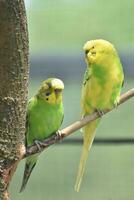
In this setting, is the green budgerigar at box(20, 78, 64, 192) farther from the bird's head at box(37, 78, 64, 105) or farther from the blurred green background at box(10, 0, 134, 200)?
the blurred green background at box(10, 0, 134, 200)

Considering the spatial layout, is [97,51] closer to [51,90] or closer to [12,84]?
[51,90]

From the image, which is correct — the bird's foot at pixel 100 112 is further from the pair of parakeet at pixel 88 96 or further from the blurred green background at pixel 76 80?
the blurred green background at pixel 76 80

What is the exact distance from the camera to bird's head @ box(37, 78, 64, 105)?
2.89ft

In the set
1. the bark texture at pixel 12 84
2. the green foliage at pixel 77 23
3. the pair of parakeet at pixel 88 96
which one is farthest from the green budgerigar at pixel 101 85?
the green foliage at pixel 77 23

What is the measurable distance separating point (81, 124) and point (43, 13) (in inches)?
25.8

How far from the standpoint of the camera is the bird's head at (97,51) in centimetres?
88

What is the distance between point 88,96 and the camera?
971mm

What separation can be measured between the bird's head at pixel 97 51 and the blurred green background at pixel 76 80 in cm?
44

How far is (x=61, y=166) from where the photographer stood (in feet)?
4.78

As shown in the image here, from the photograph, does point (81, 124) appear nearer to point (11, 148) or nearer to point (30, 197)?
point (11, 148)

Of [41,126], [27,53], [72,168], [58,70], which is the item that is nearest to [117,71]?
[41,126]

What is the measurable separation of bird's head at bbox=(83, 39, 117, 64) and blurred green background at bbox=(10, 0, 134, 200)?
44 cm

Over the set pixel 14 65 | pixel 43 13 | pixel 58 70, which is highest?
pixel 14 65

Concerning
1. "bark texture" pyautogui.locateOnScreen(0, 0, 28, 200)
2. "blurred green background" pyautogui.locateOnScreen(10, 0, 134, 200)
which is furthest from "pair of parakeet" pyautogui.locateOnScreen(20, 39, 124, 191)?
"blurred green background" pyautogui.locateOnScreen(10, 0, 134, 200)
